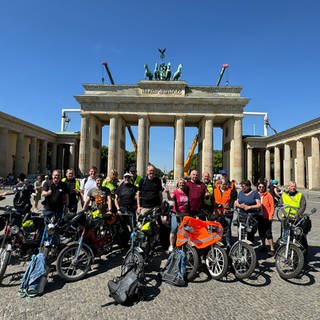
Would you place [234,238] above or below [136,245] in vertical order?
below

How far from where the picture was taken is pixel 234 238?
7.36 metres

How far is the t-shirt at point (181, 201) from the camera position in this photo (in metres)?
Answer: 5.24

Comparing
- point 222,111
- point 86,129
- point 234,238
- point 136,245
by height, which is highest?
point 222,111

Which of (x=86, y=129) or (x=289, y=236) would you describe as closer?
(x=289, y=236)

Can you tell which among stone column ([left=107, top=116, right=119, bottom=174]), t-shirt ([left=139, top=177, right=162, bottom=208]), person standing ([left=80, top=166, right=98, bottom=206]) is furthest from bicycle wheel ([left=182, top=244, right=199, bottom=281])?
stone column ([left=107, top=116, right=119, bottom=174])

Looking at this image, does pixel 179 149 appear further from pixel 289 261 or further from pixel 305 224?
pixel 289 261

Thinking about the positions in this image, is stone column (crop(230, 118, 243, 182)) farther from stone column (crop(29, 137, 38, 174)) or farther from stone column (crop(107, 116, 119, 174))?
stone column (crop(29, 137, 38, 174))

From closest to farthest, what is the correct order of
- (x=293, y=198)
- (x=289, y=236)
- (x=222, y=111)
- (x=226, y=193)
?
(x=289, y=236), (x=293, y=198), (x=226, y=193), (x=222, y=111)

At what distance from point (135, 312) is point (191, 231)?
5.55 feet

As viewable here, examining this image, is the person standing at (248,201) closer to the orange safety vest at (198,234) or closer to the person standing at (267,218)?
the person standing at (267,218)

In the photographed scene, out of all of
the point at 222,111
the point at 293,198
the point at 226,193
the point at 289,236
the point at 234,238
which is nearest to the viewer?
the point at 289,236

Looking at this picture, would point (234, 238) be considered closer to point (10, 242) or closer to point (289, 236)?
point (289, 236)

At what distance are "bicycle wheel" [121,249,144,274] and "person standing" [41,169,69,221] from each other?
204cm

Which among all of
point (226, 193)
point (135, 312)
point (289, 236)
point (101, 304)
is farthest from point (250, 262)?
point (101, 304)
